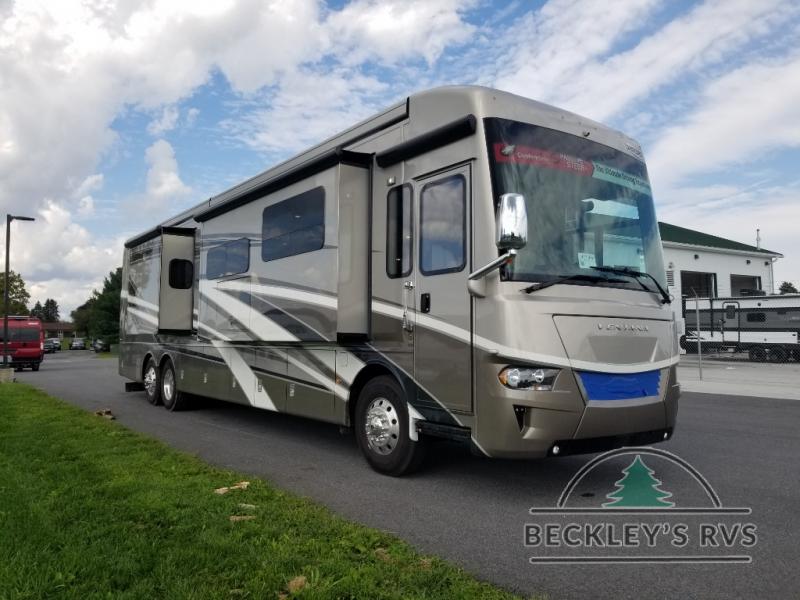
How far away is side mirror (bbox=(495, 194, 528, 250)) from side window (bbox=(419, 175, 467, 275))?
2.22 feet

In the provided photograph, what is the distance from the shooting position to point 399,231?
6.06 meters

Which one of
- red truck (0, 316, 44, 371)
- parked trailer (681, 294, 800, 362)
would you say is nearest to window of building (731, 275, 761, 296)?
parked trailer (681, 294, 800, 362)

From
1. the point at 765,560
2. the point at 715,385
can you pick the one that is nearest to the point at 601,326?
the point at 765,560

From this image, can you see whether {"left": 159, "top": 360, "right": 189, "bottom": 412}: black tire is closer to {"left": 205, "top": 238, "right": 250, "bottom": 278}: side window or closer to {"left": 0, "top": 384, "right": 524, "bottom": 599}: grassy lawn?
{"left": 205, "top": 238, "right": 250, "bottom": 278}: side window

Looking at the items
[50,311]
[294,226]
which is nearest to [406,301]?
[294,226]

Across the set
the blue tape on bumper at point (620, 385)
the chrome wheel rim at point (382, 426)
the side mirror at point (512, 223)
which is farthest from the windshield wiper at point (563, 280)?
the chrome wheel rim at point (382, 426)

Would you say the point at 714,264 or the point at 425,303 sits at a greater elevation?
the point at 714,264

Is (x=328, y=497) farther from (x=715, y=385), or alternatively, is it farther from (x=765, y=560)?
(x=715, y=385)

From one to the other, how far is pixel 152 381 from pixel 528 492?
8.78 meters

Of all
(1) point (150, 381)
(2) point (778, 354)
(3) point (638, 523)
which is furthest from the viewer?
(2) point (778, 354)

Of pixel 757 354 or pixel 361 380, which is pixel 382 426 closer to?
pixel 361 380

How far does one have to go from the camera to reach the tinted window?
1113cm

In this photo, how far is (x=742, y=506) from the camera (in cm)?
509

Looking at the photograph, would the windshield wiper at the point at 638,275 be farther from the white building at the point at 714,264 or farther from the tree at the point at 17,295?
the tree at the point at 17,295
